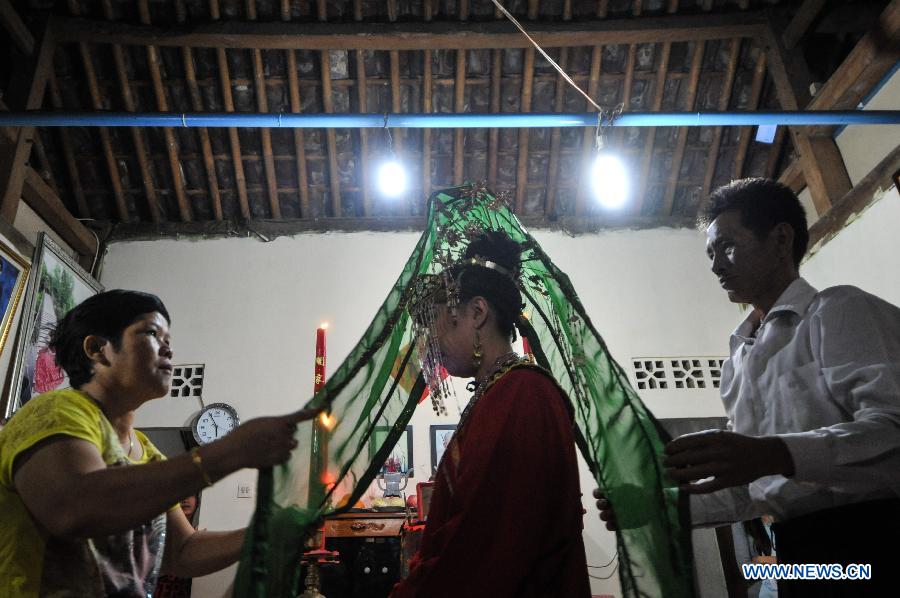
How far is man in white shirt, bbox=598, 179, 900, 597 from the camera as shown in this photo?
1.10 meters

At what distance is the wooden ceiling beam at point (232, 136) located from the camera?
179 inches

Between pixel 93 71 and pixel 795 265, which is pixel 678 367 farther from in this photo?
pixel 93 71

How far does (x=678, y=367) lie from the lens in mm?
4828

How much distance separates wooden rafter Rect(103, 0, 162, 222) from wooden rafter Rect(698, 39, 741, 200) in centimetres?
483

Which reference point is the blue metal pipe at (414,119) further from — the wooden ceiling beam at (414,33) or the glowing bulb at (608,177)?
the wooden ceiling beam at (414,33)

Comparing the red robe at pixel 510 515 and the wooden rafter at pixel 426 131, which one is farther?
the wooden rafter at pixel 426 131

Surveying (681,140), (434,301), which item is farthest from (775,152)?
(434,301)

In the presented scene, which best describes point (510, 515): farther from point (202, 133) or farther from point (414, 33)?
point (202, 133)

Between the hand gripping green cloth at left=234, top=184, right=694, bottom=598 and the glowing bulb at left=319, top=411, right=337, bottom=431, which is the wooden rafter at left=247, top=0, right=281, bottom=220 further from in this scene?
the glowing bulb at left=319, top=411, right=337, bottom=431

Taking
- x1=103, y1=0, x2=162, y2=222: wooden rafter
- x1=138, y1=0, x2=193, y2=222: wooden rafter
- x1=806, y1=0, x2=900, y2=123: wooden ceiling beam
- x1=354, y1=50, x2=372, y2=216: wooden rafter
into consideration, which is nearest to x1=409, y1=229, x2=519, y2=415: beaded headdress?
x1=806, y1=0, x2=900, y2=123: wooden ceiling beam

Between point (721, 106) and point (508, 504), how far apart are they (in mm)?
4772

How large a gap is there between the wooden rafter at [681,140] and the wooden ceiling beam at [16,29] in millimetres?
5084

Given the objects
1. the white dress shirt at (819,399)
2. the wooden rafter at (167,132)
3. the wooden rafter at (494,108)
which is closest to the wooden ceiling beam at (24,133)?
the wooden rafter at (167,132)

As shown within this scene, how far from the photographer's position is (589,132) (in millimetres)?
5008
